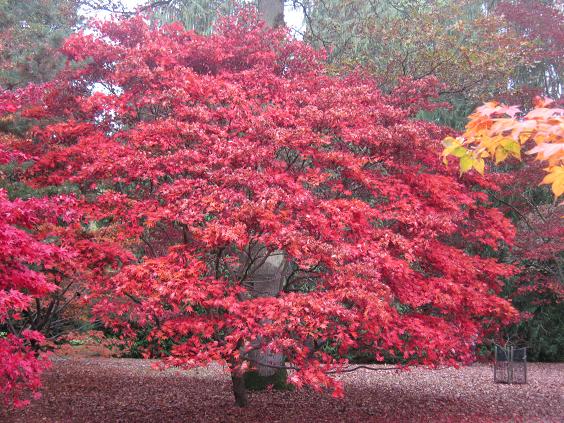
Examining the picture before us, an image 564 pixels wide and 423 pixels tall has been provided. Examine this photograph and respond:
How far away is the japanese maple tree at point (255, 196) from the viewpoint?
5.53m

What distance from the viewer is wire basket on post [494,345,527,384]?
11.2 metres

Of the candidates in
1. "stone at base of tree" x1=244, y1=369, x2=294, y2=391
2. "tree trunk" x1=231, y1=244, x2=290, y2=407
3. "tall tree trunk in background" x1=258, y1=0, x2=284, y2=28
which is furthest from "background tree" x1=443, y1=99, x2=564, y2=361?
"stone at base of tree" x1=244, y1=369, x2=294, y2=391

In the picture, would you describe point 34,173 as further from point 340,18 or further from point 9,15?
point 340,18

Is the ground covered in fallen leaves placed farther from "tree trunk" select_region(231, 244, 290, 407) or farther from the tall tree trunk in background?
the tall tree trunk in background

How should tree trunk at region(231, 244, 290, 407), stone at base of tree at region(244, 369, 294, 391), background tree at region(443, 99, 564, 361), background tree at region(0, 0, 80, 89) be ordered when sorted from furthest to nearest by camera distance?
background tree at region(0, 0, 80, 89)
stone at base of tree at region(244, 369, 294, 391)
tree trunk at region(231, 244, 290, 407)
background tree at region(443, 99, 564, 361)

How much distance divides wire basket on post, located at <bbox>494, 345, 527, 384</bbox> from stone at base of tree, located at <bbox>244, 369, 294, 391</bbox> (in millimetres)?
4678

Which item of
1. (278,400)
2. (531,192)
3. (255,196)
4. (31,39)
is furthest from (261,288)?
(31,39)

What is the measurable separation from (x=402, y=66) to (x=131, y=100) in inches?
216

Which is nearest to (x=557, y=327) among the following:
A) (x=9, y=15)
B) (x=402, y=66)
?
(x=402, y=66)

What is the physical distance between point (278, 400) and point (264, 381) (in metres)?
0.60

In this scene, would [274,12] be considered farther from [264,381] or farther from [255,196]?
[264,381]

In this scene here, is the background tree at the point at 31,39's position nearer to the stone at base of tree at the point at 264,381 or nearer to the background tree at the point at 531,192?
the stone at base of tree at the point at 264,381

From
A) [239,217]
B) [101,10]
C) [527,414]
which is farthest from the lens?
[101,10]

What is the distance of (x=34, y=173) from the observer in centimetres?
730
